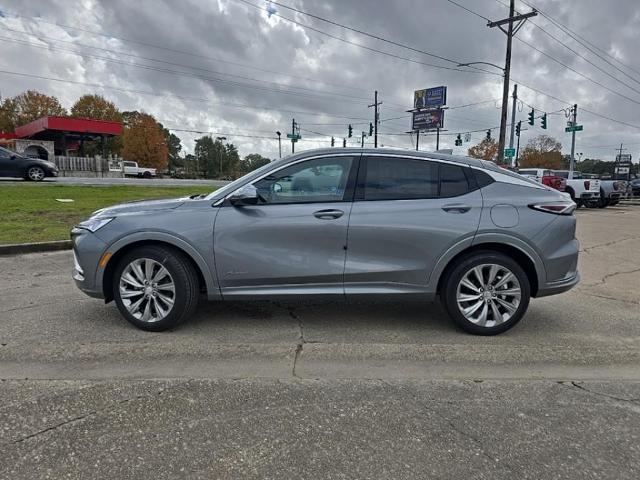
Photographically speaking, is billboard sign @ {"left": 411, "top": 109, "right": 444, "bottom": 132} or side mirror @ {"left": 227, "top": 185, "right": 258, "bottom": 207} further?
billboard sign @ {"left": 411, "top": 109, "right": 444, "bottom": 132}

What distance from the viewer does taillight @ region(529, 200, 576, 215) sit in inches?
156

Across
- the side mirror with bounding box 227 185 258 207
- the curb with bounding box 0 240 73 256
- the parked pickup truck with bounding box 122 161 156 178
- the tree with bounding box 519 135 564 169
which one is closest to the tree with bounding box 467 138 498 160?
the tree with bounding box 519 135 564 169

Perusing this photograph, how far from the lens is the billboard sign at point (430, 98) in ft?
167

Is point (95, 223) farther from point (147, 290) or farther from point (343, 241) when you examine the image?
point (343, 241)

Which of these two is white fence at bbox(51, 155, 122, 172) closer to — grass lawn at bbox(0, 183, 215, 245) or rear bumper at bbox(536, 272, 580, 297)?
grass lawn at bbox(0, 183, 215, 245)

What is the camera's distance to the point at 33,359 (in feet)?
11.2

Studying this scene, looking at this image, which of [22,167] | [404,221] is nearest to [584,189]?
[404,221]

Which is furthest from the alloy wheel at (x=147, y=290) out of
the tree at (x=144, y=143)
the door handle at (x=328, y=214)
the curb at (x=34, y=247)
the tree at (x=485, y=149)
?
the tree at (x=485, y=149)

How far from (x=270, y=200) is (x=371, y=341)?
1552 millimetres

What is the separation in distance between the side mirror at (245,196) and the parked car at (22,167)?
18.7 metres

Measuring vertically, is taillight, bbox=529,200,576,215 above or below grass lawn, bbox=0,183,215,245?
above

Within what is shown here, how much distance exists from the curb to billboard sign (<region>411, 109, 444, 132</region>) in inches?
1839

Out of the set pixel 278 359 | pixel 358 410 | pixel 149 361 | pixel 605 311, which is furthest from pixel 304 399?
pixel 605 311

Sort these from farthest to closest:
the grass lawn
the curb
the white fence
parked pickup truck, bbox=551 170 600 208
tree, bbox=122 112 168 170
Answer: tree, bbox=122 112 168 170 → the white fence → parked pickup truck, bbox=551 170 600 208 → the grass lawn → the curb
